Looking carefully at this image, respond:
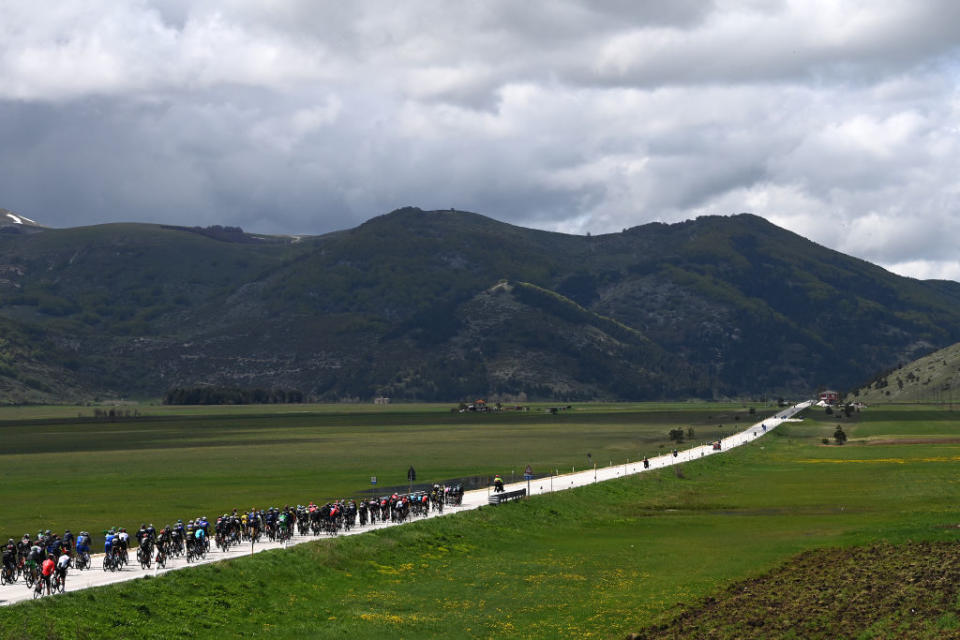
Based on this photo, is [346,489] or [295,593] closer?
[295,593]

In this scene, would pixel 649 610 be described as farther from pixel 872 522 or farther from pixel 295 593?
pixel 872 522

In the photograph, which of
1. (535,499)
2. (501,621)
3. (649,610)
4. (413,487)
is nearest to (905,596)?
(649,610)

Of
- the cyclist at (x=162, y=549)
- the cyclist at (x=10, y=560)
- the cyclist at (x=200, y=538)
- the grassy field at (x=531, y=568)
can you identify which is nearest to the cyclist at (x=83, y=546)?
the cyclist at (x=10, y=560)

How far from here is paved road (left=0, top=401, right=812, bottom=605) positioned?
1765 inches

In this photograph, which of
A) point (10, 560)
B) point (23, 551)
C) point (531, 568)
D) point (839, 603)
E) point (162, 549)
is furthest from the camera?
point (531, 568)

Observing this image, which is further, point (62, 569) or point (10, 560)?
point (10, 560)

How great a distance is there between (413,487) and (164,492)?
2057 cm

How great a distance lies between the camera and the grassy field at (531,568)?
42569mm

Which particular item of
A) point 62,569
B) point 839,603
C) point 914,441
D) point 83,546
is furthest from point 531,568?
point 914,441

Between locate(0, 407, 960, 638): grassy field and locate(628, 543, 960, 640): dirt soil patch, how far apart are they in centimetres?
107

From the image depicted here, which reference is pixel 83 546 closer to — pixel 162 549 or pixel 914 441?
pixel 162 549

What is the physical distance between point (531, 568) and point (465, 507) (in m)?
18.9

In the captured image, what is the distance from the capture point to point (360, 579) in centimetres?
5366

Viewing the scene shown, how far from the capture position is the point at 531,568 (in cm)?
5769
